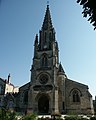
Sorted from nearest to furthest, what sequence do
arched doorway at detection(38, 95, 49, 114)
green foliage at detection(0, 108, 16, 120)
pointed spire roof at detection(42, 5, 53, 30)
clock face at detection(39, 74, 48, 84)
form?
green foliage at detection(0, 108, 16, 120) < arched doorway at detection(38, 95, 49, 114) < clock face at detection(39, 74, 48, 84) < pointed spire roof at detection(42, 5, 53, 30)

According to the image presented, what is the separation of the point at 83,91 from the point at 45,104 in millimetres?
8780

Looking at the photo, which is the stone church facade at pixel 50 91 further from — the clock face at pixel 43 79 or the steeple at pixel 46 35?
the steeple at pixel 46 35

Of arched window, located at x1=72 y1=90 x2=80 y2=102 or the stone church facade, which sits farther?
arched window, located at x1=72 y1=90 x2=80 y2=102

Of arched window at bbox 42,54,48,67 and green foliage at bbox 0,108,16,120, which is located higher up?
arched window at bbox 42,54,48,67

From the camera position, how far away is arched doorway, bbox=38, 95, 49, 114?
37.0 meters

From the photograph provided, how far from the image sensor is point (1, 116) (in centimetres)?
1059

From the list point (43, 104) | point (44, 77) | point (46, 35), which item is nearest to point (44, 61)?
point (44, 77)

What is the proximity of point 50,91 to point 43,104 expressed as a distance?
13.2ft

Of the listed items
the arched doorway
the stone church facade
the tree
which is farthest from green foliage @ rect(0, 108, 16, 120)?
the arched doorway

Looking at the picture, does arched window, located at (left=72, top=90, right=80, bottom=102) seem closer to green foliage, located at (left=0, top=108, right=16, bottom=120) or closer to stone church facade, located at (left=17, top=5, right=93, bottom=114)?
stone church facade, located at (left=17, top=5, right=93, bottom=114)

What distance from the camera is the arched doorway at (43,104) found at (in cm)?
3697

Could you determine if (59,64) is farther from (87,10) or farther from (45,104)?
(87,10)

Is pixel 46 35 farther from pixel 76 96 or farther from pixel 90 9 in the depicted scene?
pixel 90 9

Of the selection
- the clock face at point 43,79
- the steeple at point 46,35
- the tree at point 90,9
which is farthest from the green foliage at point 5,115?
the steeple at point 46,35
